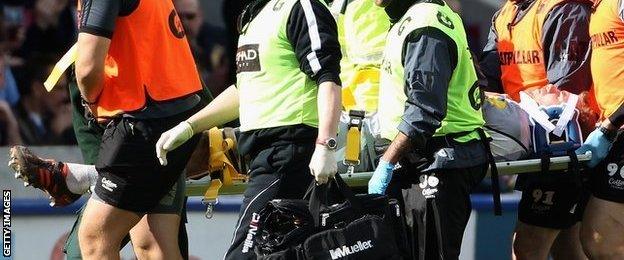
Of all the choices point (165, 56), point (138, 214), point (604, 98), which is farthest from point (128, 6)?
point (604, 98)

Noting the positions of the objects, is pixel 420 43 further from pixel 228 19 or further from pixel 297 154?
pixel 228 19

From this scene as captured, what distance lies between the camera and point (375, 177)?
694 centimetres

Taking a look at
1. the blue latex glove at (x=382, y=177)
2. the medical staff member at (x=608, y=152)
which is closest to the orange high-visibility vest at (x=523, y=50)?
the medical staff member at (x=608, y=152)

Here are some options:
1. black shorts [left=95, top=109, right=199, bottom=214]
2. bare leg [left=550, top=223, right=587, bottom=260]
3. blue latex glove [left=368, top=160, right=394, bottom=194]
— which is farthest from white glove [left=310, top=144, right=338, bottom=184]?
bare leg [left=550, top=223, right=587, bottom=260]

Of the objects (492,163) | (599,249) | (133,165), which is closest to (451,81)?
(492,163)

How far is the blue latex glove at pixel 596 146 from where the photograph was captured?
7676 mm

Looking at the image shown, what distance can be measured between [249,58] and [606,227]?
217 centimetres

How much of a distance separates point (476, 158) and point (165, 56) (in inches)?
60.1

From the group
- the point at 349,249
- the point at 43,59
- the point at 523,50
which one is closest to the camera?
the point at 349,249

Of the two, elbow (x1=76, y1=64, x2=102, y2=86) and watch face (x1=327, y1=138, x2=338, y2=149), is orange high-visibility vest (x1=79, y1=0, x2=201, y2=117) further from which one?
watch face (x1=327, y1=138, x2=338, y2=149)

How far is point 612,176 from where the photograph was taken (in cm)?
772

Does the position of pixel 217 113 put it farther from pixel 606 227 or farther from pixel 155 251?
pixel 606 227

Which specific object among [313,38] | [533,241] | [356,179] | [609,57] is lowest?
[533,241]

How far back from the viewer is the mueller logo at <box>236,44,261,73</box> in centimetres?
680
